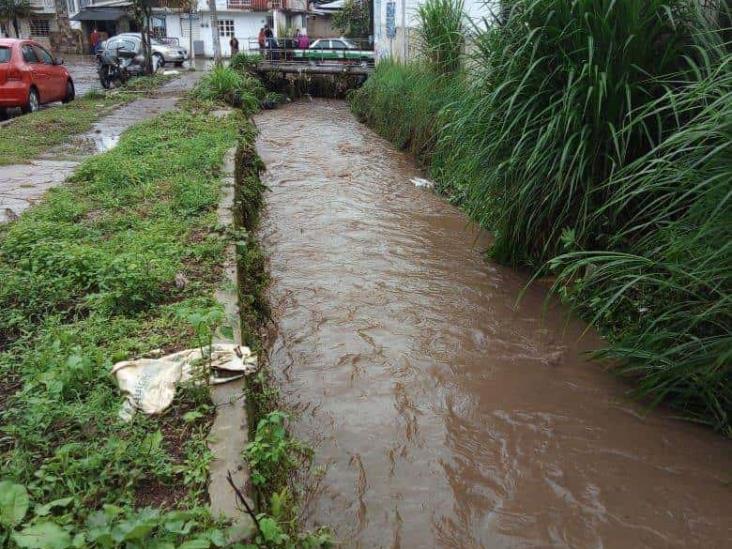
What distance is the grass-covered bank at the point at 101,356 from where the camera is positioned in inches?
72.9

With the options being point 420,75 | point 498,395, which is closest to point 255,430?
point 498,395

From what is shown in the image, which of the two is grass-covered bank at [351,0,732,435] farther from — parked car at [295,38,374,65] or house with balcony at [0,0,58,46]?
house with balcony at [0,0,58,46]

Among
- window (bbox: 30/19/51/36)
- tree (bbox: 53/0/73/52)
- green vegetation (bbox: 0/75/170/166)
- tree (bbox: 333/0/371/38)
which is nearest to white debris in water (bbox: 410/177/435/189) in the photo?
green vegetation (bbox: 0/75/170/166)

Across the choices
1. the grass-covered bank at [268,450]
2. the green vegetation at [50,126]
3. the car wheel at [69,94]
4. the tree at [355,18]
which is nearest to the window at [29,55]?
the green vegetation at [50,126]

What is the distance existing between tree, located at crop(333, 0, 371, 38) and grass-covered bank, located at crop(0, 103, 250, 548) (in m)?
25.3

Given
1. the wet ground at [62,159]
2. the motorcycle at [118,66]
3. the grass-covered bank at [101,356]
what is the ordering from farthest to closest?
the motorcycle at [118,66] → the wet ground at [62,159] → the grass-covered bank at [101,356]

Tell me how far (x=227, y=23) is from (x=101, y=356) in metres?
37.5

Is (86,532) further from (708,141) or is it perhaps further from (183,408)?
(708,141)

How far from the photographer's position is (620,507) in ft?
8.78

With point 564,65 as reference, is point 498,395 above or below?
below

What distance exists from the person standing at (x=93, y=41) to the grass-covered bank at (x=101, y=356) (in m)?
31.9

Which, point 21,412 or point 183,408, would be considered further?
point 183,408

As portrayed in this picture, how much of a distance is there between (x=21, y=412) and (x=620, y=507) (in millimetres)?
2424

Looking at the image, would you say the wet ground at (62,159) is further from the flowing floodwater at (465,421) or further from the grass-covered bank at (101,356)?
the flowing floodwater at (465,421)
